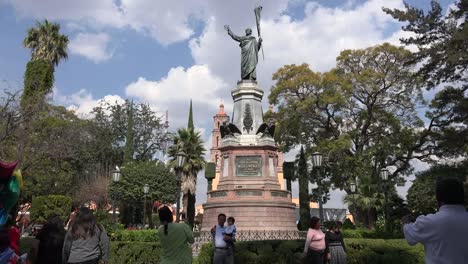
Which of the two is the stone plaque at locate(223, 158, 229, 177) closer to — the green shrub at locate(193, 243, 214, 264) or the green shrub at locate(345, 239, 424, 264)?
the green shrub at locate(193, 243, 214, 264)

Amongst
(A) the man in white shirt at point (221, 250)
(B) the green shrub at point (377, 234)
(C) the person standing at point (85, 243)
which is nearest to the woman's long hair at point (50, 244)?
(C) the person standing at point (85, 243)

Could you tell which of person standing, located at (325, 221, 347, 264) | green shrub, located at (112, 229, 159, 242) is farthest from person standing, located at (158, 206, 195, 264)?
green shrub, located at (112, 229, 159, 242)

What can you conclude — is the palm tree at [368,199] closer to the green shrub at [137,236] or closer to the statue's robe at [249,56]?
the statue's robe at [249,56]

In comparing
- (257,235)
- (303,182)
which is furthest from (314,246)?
(303,182)

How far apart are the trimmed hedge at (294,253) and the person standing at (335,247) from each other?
1.82 meters

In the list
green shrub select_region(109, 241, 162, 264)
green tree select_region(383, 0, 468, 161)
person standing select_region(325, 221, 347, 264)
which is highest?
green tree select_region(383, 0, 468, 161)

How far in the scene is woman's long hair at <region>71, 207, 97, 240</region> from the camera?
18.6 feet

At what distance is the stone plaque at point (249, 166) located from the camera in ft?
77.0

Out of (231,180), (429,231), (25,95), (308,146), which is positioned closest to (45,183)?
(25,95)

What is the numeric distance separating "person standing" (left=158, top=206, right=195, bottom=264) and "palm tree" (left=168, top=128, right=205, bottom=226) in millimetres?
32524

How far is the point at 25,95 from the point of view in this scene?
35.8 m

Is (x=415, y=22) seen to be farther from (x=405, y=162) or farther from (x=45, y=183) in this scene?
(x=45, y=183)

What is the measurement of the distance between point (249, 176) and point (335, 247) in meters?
14.9

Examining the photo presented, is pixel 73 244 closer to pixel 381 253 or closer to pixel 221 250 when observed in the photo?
pixel 221 250
